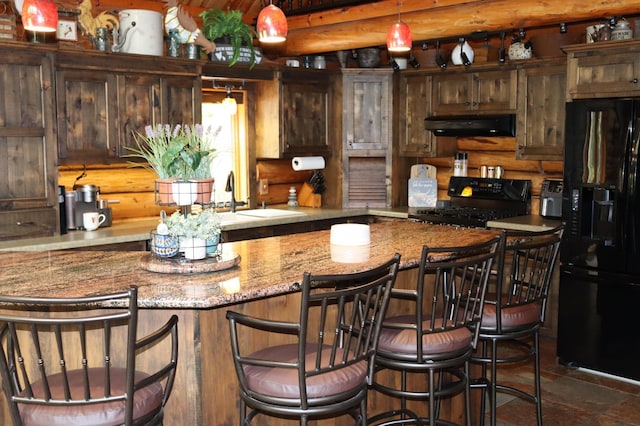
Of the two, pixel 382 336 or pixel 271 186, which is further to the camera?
pixel 271 186

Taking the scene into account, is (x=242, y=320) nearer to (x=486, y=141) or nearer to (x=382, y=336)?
(x=382, y=336)

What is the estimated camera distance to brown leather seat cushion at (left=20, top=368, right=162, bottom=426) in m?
2.24

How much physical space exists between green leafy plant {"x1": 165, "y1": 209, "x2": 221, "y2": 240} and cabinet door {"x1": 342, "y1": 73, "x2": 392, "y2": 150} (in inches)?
147

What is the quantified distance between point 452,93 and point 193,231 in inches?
151

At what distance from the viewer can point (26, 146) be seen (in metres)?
4.79

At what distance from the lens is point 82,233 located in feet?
16.5

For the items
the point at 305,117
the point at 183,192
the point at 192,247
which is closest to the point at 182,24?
the point at 305,117

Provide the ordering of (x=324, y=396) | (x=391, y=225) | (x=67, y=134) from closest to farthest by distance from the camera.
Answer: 1. (x=324, y=396)
2. (x=391, y=225)
3. (x=67, y=134)

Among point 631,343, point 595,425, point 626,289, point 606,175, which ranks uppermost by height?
point 606,175

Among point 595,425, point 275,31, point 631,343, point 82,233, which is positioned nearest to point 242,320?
point 275,31

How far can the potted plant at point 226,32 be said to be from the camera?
19.1 feet

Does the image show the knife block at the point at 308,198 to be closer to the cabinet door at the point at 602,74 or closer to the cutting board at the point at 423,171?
the cutting board at the point at 423,171

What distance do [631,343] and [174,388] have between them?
324 cm

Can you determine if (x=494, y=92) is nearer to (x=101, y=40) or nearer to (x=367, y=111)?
(x=367, y=111)
